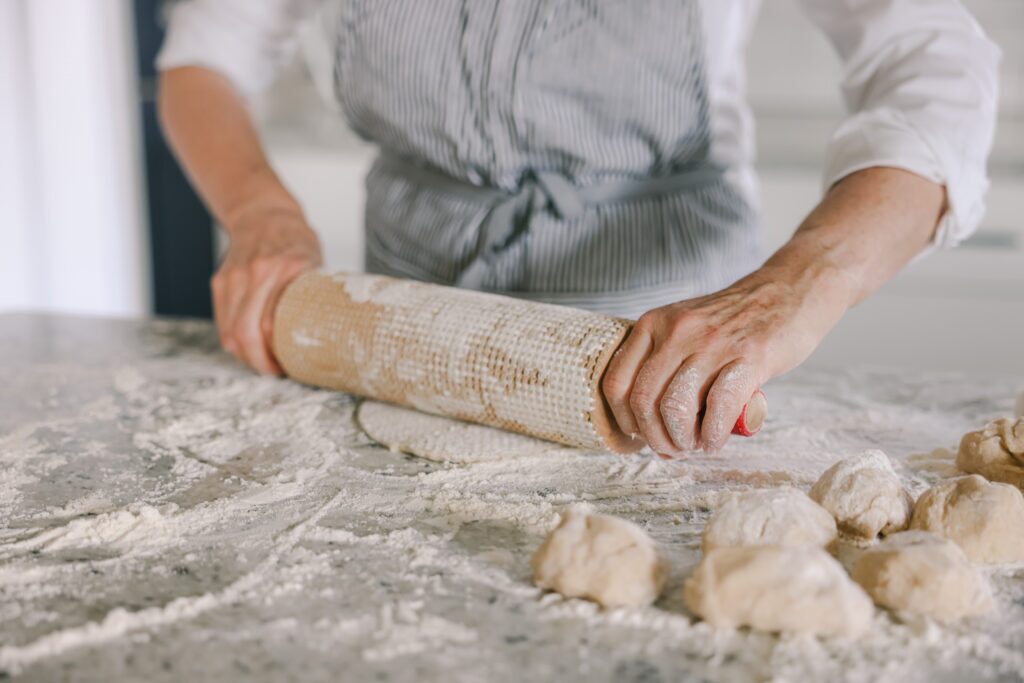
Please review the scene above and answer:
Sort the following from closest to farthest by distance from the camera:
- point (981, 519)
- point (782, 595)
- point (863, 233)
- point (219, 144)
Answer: point (782, 595)
point (981, 519)
point (863, 233)
point (219, 144)

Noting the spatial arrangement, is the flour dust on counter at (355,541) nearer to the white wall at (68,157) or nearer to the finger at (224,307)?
the finger at (224,307)

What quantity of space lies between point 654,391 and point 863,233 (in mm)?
277

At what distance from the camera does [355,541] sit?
2.30 ft

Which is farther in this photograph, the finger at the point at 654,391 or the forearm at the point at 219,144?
the forearm at the point at 219,144

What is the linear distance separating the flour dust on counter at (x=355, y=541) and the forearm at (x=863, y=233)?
161 millimetres

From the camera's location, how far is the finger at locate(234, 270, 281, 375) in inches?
43.8

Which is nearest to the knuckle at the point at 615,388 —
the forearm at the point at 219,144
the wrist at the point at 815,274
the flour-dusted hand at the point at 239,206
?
the wrist at the point at 815,274

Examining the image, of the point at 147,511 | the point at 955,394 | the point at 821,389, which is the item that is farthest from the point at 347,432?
the point at 955,394

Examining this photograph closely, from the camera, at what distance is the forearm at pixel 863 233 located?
0.88 metres

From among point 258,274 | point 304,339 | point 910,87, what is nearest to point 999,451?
point 910,87

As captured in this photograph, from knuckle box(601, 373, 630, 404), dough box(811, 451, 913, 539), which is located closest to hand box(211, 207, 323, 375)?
knuckle box(601, 373, 630, 404)

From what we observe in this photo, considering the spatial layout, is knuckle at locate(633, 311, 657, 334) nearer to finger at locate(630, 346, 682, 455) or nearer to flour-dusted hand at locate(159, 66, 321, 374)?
finger at locate(630, 346, 682, 455)

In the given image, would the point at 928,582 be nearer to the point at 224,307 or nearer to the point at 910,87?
the point at 910,87

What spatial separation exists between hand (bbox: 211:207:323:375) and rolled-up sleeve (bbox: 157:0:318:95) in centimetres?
29
